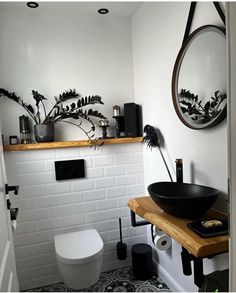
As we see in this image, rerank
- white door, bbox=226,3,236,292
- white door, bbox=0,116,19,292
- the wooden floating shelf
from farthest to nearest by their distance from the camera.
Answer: the wooden floating shelf, white door, bbox=0,116,19,292, white door, bbox=226,3,236,292

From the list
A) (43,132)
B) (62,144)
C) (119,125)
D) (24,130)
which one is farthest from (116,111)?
(24,130)

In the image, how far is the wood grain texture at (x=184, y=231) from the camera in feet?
3.43

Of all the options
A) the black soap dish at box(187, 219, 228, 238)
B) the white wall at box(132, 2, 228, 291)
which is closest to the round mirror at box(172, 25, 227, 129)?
the white wall at box(132, 2, 228, 291)

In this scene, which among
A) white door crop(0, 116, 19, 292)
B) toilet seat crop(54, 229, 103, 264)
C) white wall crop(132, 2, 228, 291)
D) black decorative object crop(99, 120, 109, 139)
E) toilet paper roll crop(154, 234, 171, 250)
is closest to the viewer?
white door crop(0, 116, 19, 292)

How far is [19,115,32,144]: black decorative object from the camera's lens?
206cm

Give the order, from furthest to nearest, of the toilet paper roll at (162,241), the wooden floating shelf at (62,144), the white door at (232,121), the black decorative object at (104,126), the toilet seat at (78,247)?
the black decorative object at (104,126), the wooden floating shelf at (62,144), the toilet paper roll at (162,241), the toilet seat at (78,247), the white door at (232,121)

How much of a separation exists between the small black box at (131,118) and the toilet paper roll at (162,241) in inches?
36.7

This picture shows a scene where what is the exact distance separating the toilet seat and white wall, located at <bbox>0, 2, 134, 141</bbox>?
0.87 metres

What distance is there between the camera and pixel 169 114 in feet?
6.03

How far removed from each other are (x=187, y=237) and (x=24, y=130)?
1580mm

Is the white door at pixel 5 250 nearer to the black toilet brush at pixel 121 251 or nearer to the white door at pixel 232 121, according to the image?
the white door at pixel 232 121

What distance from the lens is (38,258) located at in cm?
214

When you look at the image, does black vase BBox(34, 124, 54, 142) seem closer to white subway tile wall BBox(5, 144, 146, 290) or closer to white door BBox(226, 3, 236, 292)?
white subway tile wall BBox(5, 144, 146, 290)

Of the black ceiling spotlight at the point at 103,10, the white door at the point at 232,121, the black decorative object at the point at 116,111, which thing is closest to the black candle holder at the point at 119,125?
the black decorative object at the point at 116,111
